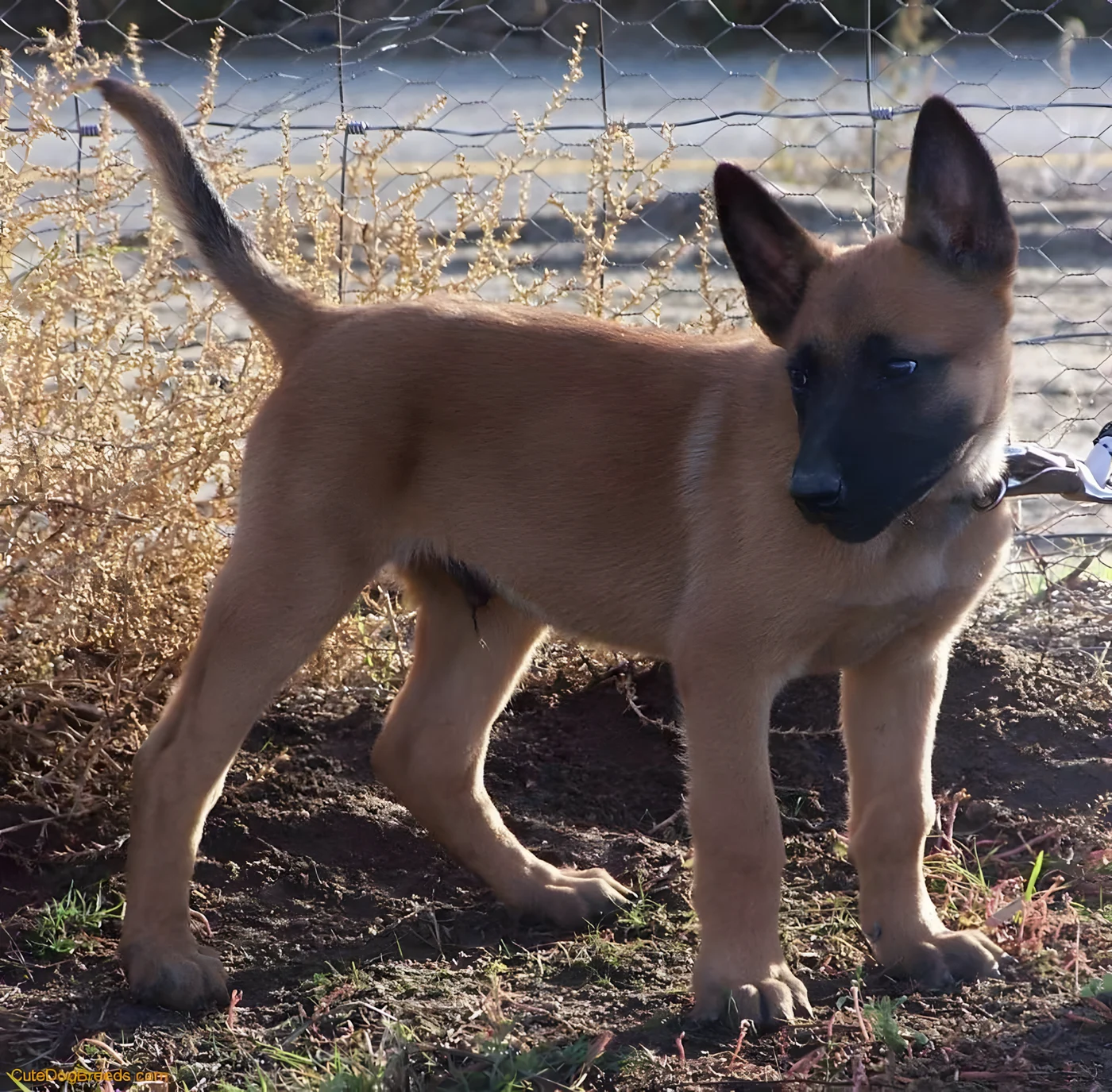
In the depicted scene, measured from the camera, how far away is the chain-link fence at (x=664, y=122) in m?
4.94

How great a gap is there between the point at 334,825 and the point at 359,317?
1309mm

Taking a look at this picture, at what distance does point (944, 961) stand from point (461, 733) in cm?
122

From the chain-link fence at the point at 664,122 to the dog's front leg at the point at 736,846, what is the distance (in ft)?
6.11

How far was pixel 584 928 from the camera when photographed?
3.36 meters

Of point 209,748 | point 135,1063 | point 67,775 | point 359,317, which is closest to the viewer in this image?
point 135,1063

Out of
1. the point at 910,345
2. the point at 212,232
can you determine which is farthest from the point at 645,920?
the point at 212,232

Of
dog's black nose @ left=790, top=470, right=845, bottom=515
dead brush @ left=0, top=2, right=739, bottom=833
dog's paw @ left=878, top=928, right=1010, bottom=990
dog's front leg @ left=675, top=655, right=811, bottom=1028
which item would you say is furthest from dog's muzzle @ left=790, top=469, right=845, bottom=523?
dead brush @ left=0, top=2, right=739, bottom=833

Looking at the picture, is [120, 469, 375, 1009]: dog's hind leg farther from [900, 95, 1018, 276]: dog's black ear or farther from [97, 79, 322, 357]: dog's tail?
[900, 95, 1018, 276]: dog's black ear

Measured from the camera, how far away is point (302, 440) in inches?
125

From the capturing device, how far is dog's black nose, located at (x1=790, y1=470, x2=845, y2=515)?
258cm

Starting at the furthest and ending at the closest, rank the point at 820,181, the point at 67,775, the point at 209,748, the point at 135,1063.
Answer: the point at 820,181 < the point at 67,775 < the point at 209,748 < the point at 135,1063

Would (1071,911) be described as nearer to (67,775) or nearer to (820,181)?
(67,775)

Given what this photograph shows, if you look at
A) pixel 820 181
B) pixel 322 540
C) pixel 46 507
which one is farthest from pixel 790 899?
pixel 820 181

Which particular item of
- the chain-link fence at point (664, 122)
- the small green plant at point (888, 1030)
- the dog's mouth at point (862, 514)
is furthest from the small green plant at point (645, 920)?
the chain-link fence at point (664, 122)
